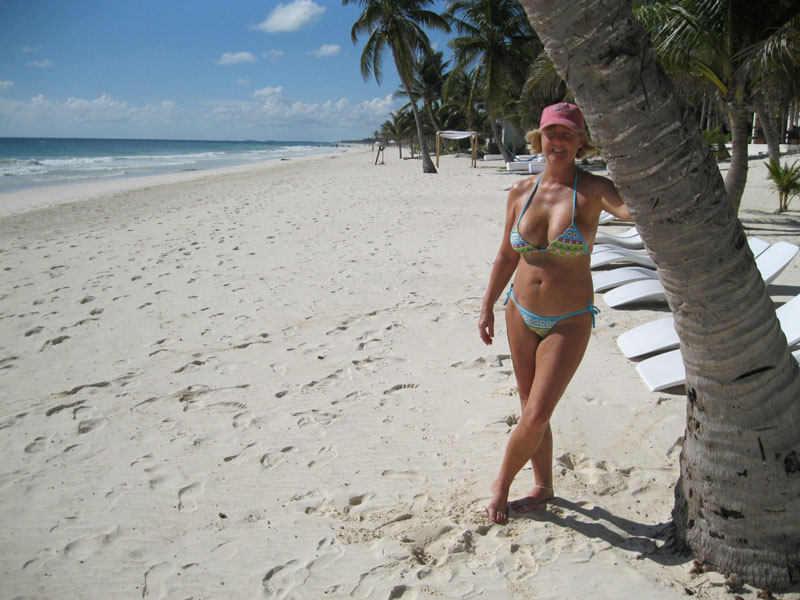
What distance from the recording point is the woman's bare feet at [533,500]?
262 centimetres

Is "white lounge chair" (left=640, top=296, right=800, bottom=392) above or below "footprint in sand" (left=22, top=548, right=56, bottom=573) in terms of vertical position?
above

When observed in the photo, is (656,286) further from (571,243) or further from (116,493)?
(116,493)

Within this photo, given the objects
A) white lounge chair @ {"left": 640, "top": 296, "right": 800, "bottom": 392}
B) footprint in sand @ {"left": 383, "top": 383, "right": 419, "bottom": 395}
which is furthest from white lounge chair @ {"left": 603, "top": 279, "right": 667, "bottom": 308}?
footprint in sand @ {"left": 383, "top": 383, "right": 419, "bottom": 395}

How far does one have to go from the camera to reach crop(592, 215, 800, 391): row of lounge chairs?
3.87 metres

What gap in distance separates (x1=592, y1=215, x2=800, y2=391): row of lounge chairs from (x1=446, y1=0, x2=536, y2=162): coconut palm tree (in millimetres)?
18416

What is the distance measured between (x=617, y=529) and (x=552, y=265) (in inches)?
48.4

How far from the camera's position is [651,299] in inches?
219

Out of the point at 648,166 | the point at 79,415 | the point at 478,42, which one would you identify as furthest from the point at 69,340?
the point at 478,42

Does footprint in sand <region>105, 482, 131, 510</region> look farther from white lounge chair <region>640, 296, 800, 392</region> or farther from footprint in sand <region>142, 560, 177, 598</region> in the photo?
white lounge chair <region>640, 296, 800, 392</region>

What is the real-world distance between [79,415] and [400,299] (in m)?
3.16

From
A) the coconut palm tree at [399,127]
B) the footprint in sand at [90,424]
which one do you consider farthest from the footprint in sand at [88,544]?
the coconut palm tree at [399,127]

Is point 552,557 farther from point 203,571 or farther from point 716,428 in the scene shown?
point 203,571

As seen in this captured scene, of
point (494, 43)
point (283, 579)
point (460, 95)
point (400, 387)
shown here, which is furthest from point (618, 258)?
point (460, 95)

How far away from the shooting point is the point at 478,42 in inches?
958
